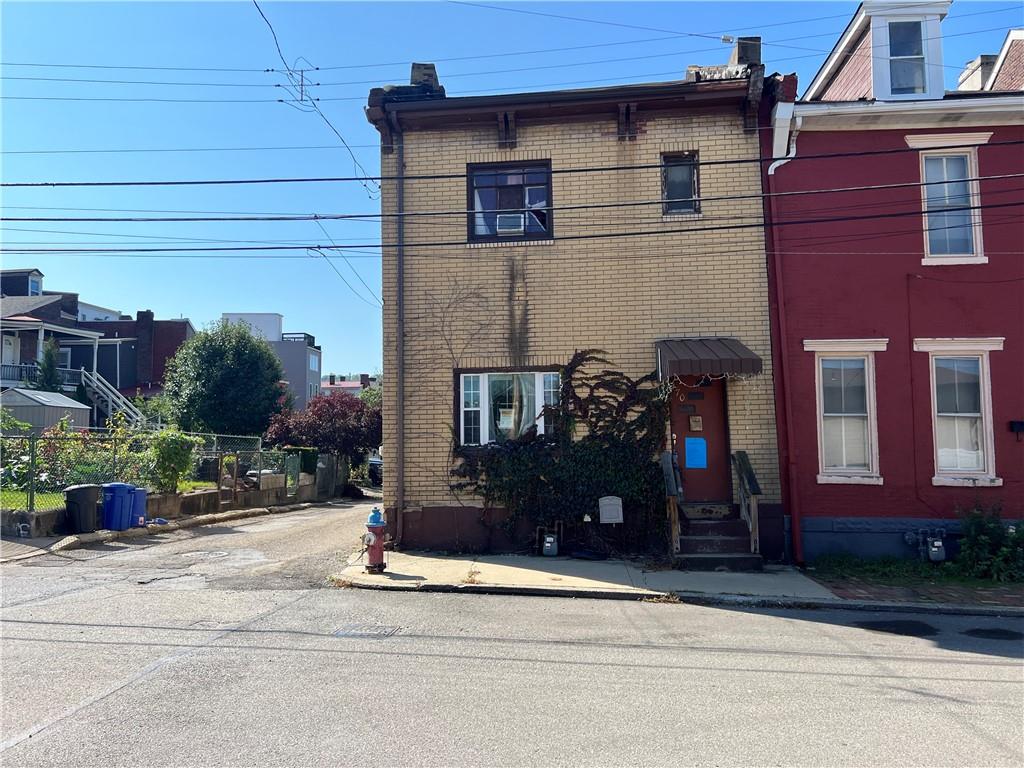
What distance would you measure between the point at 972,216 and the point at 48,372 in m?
38.2

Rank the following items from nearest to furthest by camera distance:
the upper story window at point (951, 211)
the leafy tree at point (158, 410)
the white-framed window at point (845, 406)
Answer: the white-framed window at point (845, 406) → the upper story window at point (951, 211) → the leafy tree at point (158, 410)

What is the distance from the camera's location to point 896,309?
11734 mm

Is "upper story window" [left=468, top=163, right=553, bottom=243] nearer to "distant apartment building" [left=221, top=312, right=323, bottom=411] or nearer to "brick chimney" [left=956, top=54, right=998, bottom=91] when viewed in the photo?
"brick chimney" [left=956, top=54, right=998, bottom=91]

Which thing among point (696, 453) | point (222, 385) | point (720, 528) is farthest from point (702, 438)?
point (222, 385)

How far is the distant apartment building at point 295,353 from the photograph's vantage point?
49469mm

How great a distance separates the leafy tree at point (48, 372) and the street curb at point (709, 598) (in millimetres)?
32591

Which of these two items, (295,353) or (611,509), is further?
(295,353)

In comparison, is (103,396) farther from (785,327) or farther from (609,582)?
(785,327)

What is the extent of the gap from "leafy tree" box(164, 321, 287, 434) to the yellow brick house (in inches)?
813

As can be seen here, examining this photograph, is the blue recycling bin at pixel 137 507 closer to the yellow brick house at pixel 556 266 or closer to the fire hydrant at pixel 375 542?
the yellow brick house at pixel 556 266

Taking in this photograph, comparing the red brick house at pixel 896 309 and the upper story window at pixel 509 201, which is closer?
the red brick house at pixel 896 309

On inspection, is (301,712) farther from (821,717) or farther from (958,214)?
(958,214)

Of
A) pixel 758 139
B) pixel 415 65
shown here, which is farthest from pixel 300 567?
pixel 758 139

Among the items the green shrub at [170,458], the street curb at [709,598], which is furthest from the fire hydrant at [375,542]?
the green shrub at [170,458]
